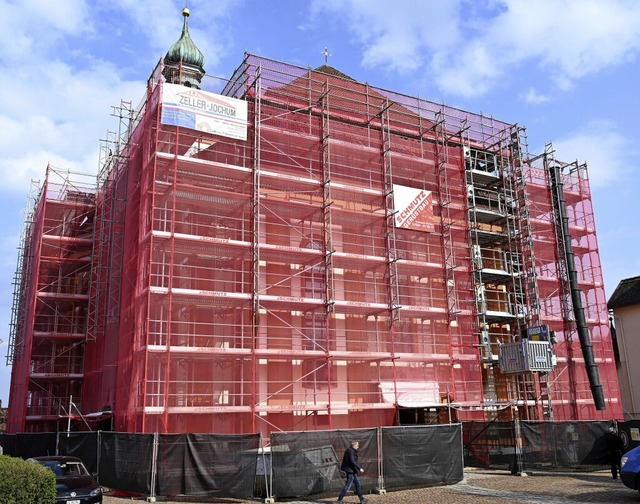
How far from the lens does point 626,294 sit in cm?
3775

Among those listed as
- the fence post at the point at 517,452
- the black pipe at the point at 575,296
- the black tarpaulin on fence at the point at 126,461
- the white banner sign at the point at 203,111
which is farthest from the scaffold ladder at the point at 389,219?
the black tarpaulin on fence at the point at 126,461

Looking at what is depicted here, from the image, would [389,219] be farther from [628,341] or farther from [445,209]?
[628,341]

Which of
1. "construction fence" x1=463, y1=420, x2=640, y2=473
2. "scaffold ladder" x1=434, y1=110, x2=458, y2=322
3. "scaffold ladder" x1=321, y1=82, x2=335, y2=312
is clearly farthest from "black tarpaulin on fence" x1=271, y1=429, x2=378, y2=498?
"scaffold ladder" x1=434, y1=110, x2=458, y2=322

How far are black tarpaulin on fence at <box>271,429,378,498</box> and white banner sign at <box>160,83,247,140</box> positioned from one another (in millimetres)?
13351

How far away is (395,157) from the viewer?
95.0 ft

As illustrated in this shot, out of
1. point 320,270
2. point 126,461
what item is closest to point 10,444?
point 126,461

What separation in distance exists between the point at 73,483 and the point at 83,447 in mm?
5704

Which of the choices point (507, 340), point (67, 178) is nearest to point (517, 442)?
point (507, 340)

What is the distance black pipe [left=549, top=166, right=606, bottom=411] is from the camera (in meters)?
30.3

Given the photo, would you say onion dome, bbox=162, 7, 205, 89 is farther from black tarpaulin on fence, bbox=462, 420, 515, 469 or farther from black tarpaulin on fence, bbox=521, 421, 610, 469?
black tarpaulin on fence, bbox=521, 421, 610, 469

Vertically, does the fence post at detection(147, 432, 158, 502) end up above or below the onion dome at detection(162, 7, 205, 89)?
below

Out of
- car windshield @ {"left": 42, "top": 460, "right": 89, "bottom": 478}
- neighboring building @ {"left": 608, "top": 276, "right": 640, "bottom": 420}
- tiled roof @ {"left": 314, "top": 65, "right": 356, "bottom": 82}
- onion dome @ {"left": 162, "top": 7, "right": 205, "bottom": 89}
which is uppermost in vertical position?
onion dome @ {"left": 162, "top": 7, "right": 205, "bottom": 89}

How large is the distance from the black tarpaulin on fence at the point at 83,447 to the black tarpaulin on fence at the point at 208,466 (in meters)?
4.37

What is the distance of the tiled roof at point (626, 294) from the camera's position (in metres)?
36.9
